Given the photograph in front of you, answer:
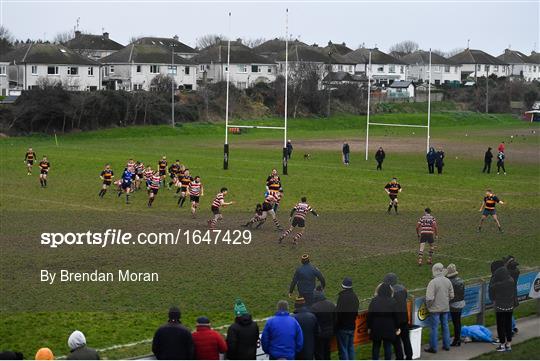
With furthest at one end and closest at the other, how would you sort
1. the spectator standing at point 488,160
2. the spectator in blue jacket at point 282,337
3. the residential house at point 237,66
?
the residential house at point 237,66 < the spectator standing at point 488,160 < the spectator in blue jacket at point 282,337

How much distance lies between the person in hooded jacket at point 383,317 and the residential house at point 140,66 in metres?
58.1

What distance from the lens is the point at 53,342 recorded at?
14.4 metres

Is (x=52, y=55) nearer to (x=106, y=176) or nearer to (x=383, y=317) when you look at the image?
(x=106, y=176)

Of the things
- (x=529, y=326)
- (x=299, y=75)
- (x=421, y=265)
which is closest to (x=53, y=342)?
(x=529, y=326)

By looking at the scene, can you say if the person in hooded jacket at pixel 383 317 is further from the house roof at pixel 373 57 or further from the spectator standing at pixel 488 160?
the house roof at pixel 373 57

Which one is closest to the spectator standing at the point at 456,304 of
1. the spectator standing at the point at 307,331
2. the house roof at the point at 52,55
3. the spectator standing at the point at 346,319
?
the spectator standing at the point at 346,319

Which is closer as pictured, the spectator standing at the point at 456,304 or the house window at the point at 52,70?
the spectator standing at the point at 456,304

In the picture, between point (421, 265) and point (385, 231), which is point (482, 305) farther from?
point (385, 231)

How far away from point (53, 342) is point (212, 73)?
77918 mm

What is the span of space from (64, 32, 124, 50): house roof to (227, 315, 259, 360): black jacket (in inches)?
2703

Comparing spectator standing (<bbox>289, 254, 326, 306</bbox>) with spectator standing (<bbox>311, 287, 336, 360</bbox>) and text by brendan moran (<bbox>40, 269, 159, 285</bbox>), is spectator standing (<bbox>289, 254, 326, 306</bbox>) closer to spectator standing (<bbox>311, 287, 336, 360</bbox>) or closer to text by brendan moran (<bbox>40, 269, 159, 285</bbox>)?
spectator standing (<bbox>311, 287, 336, 360</bbox>)

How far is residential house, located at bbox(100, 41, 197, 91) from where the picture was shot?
2803 inches

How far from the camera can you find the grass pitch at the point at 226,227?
16.6m

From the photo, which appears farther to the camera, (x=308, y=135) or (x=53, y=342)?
(x=308, y=135)
